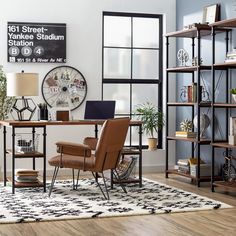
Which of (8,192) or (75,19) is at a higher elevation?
(75,19)

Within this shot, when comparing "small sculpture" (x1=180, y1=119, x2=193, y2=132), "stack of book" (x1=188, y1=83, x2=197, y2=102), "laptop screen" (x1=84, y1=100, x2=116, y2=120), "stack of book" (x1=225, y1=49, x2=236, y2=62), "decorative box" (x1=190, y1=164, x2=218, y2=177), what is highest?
"stack of book" (x1=225, y1=49, x2=236, y2=62)

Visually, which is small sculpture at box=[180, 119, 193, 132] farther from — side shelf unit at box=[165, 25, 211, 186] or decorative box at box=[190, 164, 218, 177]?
decorative box at box=[190, 164, 218, 177]

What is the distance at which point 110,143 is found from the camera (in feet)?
19.8

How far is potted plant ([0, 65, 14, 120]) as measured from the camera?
7426 millimetres

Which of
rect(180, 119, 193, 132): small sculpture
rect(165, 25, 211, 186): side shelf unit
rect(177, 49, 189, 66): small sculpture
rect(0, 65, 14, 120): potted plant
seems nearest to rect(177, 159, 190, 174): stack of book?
rect(165, 25, 211, 186): side shelf unit

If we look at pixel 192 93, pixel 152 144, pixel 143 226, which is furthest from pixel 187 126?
pixel 143 226

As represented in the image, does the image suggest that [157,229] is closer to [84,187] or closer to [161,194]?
[161,194]

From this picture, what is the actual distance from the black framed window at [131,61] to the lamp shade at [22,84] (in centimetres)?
183

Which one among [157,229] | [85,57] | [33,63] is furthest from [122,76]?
[157,229]

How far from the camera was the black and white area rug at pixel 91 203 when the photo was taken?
5320 mm

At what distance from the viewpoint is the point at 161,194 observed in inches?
252

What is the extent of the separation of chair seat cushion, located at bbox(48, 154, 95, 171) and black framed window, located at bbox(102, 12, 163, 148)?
2280 mm

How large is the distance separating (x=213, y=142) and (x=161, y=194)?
2.95 ft

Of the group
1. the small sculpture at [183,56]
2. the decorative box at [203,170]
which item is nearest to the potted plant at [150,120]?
the small sculpture at [183,56]
